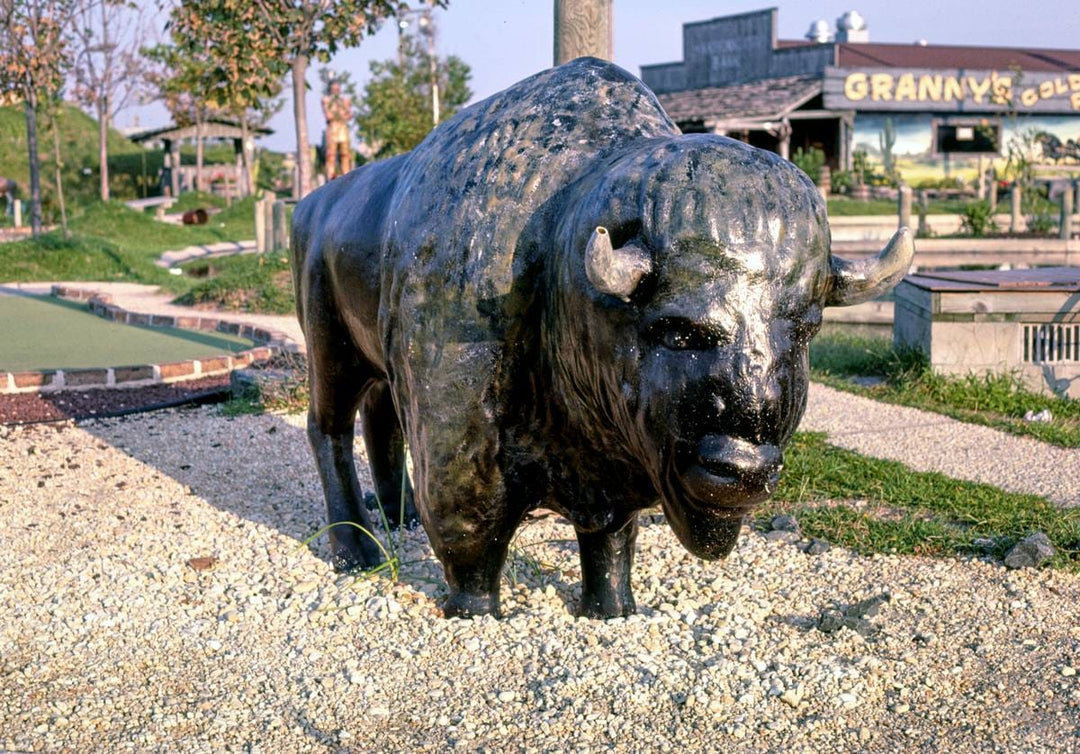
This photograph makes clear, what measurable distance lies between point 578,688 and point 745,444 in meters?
Answer: 1.07

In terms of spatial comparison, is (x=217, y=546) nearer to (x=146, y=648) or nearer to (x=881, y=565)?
(x=146, y=648)

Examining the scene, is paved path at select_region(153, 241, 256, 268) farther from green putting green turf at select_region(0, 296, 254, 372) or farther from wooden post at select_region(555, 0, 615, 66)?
wooden post at select_region(555, 0, 615, 66)

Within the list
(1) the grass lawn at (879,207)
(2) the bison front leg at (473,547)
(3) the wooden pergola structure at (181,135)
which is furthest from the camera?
(3) the wooden pergola structure at (181,135)

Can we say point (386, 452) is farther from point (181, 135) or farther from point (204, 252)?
point (181, 135)

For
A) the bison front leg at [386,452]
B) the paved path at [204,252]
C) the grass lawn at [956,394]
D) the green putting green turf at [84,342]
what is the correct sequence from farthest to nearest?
the paved path at [204,252]
the green putting green turf at [84,342]
the grass lawn at [956,394]
the bison front leg at [386,452]

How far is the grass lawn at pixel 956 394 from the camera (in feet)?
24.5

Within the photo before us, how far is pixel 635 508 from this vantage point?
3.60m

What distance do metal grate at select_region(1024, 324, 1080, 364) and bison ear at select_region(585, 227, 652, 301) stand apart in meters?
6.47

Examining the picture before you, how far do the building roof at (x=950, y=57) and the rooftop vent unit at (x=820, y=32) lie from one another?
5.74m

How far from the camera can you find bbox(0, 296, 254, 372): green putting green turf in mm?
10133

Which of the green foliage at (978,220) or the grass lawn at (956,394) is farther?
the green foliage at (978,220)

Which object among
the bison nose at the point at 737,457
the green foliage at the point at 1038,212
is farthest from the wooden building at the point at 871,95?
the bison nose at the point at 737,457

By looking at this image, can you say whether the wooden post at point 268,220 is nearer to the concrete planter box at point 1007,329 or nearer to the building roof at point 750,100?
the concrete planter box at point 1007,329

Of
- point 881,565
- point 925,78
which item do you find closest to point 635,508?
point 881,565
